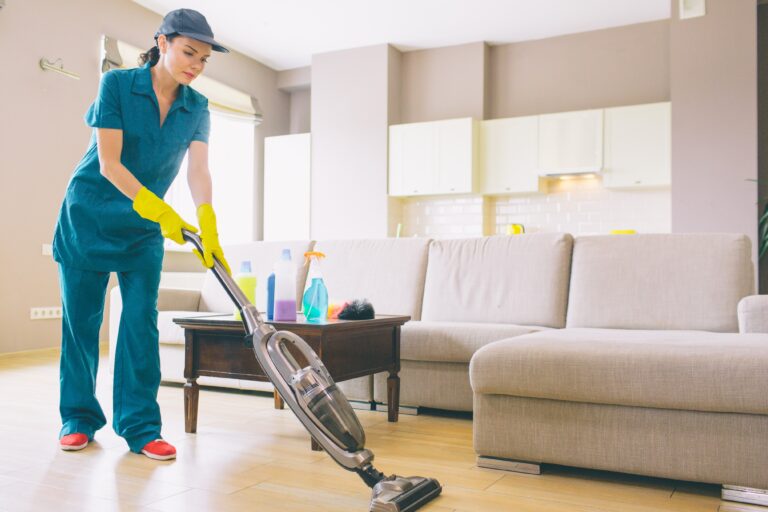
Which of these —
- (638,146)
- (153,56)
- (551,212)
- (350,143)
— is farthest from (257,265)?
(638,146)

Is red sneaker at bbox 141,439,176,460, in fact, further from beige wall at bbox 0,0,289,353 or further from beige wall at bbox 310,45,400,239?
beige wall at bbox 310,45,400,239

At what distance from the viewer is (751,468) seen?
1.72 metres

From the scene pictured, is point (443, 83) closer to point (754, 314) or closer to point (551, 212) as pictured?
point (551, 212)

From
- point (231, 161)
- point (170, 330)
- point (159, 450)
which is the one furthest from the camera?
point (231, 161)

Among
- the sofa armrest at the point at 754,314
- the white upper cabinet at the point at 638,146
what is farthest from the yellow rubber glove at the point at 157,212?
the white upper cabinet at the point at 638,146

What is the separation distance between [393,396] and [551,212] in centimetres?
398

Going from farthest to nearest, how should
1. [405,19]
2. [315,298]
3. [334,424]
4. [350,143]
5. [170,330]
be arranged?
[350,143], [405,19], [170,330], [315,298], [334,424]

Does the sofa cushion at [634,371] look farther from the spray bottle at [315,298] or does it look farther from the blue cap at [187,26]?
the blue cap at [187,26]

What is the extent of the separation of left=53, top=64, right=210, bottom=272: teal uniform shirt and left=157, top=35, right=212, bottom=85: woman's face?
0.09 metres

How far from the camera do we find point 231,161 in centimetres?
726

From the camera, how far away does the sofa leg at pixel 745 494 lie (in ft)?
5.61

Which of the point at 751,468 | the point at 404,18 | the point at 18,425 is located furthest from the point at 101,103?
the point at 404,18

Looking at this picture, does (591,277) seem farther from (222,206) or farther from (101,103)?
(222,206)

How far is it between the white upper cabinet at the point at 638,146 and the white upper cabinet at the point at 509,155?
24.7 inches
